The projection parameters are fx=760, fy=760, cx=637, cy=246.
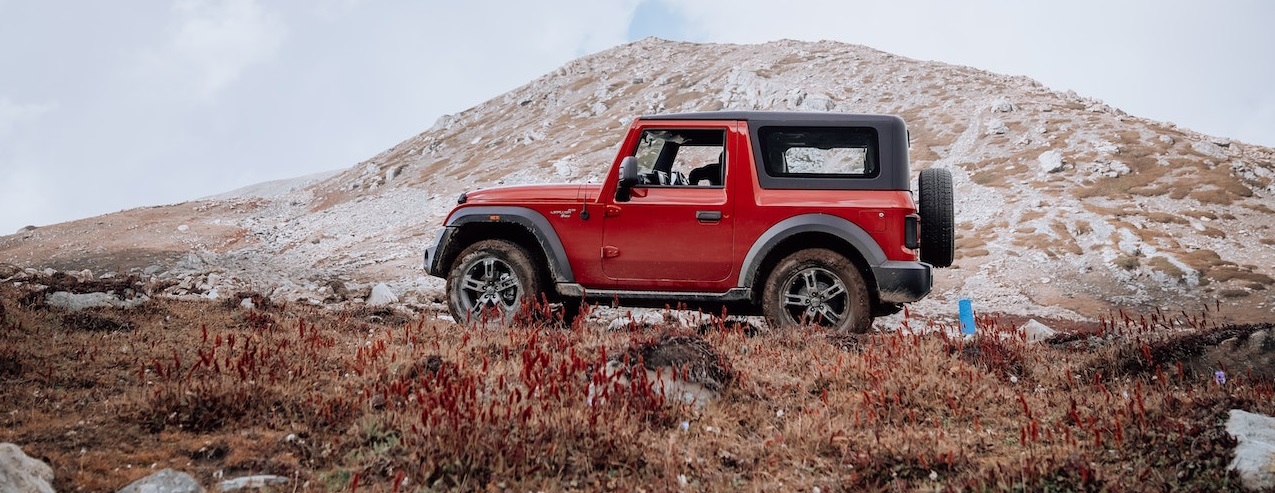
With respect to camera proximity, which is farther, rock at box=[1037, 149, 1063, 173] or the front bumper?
rock at box=[1037, 149, 1063, 173]

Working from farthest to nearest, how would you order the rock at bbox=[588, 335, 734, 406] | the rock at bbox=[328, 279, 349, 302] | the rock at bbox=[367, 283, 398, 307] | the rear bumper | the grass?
the rock at bbox=[328, 279, 349, 302], the rock at bbox=[367, 283, 398, 307], the rear bumper, the rock at bbox=[588, 335, 734, 406], the grass

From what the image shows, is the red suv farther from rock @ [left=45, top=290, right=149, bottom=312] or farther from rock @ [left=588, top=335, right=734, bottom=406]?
rock @ [left=45, top=290, right=149, bottom=312]

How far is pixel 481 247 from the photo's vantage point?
8.33m

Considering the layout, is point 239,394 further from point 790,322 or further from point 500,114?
point 500,114

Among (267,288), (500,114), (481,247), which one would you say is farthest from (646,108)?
(481,247)

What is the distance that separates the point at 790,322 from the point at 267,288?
1350 cm

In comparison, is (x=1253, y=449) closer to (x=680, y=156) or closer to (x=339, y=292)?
(x=680, y=156)

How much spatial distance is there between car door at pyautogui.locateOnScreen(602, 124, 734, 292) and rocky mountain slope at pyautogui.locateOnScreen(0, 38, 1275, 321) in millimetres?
9455

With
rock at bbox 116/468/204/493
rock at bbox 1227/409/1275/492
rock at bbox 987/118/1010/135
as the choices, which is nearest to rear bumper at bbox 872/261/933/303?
rock at bbox 1227/409/1275/492

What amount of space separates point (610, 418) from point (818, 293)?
12.4 feet

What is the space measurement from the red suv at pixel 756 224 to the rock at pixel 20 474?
4.05 meters

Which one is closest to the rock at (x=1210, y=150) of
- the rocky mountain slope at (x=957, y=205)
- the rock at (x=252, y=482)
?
the rocky mountain slope at (x=957, y=205)

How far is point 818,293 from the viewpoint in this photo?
305 inches

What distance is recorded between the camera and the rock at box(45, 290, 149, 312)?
8875 mm
